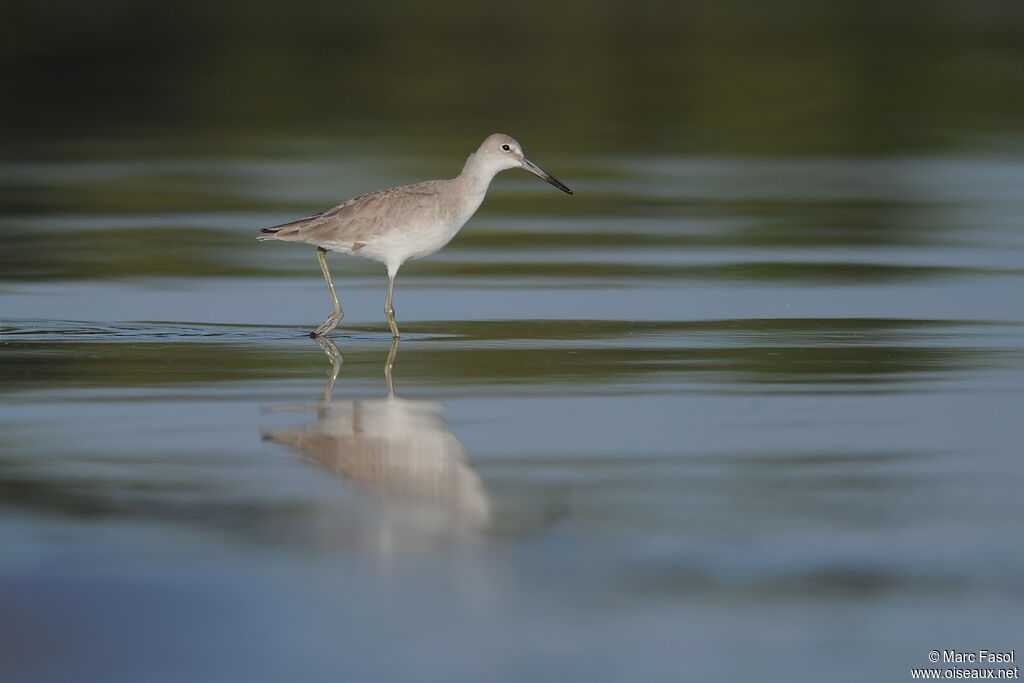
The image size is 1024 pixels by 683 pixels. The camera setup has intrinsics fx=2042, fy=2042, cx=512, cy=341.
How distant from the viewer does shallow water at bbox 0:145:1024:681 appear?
19.5ft

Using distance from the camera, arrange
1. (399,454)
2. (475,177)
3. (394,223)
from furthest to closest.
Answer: (475,177) < (394,223) < (399,454)

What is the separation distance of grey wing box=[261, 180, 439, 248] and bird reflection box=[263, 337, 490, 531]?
296 centimetres

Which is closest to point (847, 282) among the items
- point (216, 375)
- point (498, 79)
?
point (216, 375)

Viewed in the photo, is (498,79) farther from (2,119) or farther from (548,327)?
(548,327)

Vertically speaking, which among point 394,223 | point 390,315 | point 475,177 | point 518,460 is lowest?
point 518,460

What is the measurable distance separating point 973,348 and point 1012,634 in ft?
16.9

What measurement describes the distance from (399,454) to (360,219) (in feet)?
15.1

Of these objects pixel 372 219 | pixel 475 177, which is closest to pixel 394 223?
pixel 372 219

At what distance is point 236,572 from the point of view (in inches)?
255

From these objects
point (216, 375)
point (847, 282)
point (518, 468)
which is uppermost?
point (847, 282)

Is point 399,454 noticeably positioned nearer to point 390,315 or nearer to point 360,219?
point 390,315

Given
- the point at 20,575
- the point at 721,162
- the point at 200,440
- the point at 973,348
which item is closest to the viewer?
the point at 20,575

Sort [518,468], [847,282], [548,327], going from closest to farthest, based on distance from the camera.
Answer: [518,468] → [548,327] → [847,282]

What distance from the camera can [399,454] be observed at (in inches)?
320
